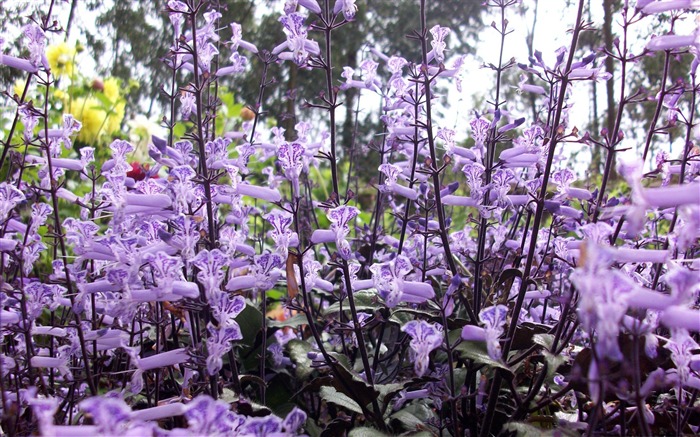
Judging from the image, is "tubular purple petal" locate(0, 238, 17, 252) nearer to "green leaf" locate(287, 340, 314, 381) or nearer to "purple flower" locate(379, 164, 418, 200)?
"green leaf" locate(287, 340, 314, 381)

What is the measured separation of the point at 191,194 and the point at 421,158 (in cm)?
236

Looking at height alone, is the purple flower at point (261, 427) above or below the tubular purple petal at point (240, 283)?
below

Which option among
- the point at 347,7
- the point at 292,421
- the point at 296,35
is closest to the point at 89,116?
the point at 296,35

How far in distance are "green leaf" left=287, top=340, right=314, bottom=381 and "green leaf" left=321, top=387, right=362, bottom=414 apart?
0.66 feet

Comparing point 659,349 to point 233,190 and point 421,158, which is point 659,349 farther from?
point 421,158

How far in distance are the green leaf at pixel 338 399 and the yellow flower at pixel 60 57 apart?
189 inches

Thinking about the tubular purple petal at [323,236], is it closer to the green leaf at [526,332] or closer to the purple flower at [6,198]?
the green leaf at [526,332]

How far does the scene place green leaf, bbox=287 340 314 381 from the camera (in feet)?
8.11

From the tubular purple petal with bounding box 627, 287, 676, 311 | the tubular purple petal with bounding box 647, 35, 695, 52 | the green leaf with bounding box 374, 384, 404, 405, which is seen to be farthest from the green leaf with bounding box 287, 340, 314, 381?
the tubular purple petal with bounding box 647, 35, 695, 52

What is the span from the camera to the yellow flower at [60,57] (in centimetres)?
577

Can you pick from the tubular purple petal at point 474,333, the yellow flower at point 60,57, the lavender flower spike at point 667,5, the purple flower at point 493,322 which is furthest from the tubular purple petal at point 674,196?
the yellow flower at point 60,57

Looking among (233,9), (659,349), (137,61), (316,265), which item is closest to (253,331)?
(316,265)

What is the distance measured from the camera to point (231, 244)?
6.70 ft

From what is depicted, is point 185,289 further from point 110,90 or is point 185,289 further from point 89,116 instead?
point 110,90
